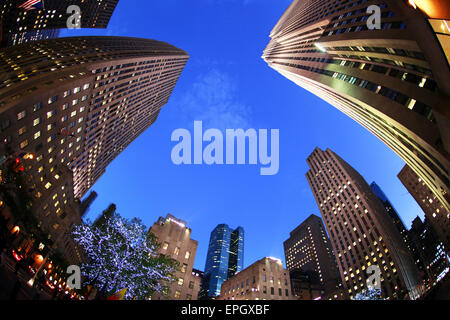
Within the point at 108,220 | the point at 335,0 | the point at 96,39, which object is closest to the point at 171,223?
the point at 108,220

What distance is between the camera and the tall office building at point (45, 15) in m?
71.2

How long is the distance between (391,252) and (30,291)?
10431cm

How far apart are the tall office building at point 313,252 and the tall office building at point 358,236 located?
38.2 m

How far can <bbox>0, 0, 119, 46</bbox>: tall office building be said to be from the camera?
71.2 metres

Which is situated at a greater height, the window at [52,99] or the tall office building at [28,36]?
the tall office building at [28,36]

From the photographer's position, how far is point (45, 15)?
317ft

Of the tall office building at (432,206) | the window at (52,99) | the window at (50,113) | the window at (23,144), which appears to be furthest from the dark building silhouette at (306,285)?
the window at (52,99)

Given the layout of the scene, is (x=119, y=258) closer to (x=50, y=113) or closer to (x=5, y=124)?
(x=5, y=124)

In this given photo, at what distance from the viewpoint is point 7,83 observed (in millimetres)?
43312

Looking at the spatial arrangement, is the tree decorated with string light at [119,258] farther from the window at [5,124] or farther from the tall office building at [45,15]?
the tall office building at [45,15]

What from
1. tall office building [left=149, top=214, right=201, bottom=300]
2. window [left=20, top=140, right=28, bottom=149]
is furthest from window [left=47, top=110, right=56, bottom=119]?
tall office building [left=149, top=214, right=201, bottom=300]

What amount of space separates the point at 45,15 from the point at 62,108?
79.0 metres
